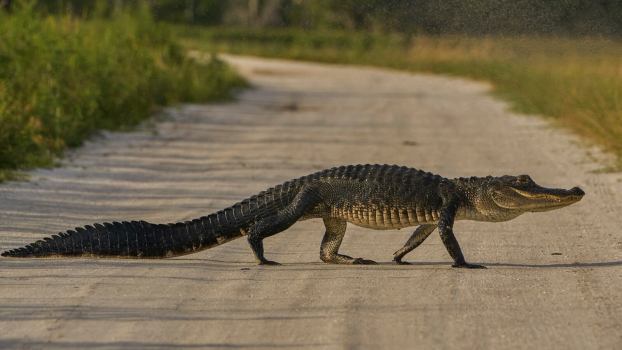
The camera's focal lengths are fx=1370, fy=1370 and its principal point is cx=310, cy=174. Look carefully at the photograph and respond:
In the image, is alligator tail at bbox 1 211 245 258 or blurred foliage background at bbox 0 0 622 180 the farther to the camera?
blurred foliage background at bbox 0 0 622 180

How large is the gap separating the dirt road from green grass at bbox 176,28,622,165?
97 cm

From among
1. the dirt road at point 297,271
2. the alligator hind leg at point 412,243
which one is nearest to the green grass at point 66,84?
the dirt road at point 297,271

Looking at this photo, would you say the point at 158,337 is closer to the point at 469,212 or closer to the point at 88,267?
the point at 88,267

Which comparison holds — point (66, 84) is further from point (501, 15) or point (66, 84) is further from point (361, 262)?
point (361, 262)

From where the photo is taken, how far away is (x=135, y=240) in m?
8.06

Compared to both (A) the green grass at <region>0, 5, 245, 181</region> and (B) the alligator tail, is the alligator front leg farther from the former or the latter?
(A) the green grass at <region>0, 5, 245, 181</region>

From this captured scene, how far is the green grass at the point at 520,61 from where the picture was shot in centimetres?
1820

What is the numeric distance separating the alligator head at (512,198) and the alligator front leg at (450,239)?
0.20 meters

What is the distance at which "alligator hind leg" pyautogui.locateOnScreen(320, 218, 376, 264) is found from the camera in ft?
27.1

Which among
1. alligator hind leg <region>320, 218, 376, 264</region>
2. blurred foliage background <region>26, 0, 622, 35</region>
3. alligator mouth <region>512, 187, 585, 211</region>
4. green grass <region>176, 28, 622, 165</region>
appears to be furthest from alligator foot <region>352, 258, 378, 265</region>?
blurred foliage background <region>26, 0, 622, 35</region>

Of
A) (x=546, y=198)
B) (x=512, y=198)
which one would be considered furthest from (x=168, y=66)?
(x=546, y=198)

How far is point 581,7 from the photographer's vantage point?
21.9 metres

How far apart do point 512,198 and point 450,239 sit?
461 millimetres

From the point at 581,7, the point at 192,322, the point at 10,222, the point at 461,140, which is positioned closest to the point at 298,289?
the point at 192,322
